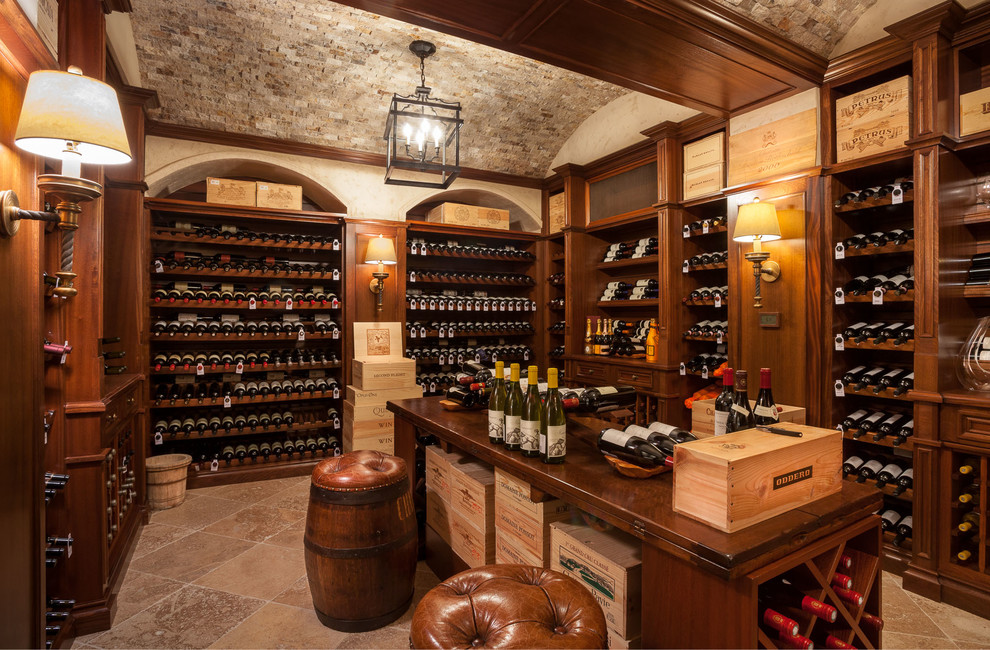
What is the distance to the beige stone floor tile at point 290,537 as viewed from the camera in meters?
3.33

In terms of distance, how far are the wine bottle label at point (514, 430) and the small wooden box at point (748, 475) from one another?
2.40 feet

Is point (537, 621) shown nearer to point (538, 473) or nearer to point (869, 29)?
point (538, 473)

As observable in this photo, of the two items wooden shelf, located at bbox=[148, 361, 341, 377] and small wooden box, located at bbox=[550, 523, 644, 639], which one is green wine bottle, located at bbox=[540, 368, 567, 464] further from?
wooden shelf, located at bbox=[148, 361, 341, 377]

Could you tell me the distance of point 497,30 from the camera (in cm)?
277

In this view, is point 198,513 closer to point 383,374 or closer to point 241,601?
point 241,601

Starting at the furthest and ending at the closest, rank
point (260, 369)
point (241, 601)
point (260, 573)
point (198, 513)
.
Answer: point (260, 369), point (198, 513), point (260, 573), point (241, 601)

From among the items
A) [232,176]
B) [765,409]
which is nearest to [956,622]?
[765,409]

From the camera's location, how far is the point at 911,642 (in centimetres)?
231

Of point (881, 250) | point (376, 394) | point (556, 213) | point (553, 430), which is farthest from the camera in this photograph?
point (556, 213)

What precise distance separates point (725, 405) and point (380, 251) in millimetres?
3778

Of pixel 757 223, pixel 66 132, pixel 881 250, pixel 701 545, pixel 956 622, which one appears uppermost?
pixel 757 223

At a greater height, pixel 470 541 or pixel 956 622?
pixel 470 541

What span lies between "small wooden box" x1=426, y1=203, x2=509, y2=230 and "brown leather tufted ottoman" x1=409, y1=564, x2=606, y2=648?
4.65 metres

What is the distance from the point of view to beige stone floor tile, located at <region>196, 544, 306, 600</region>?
109 inches
